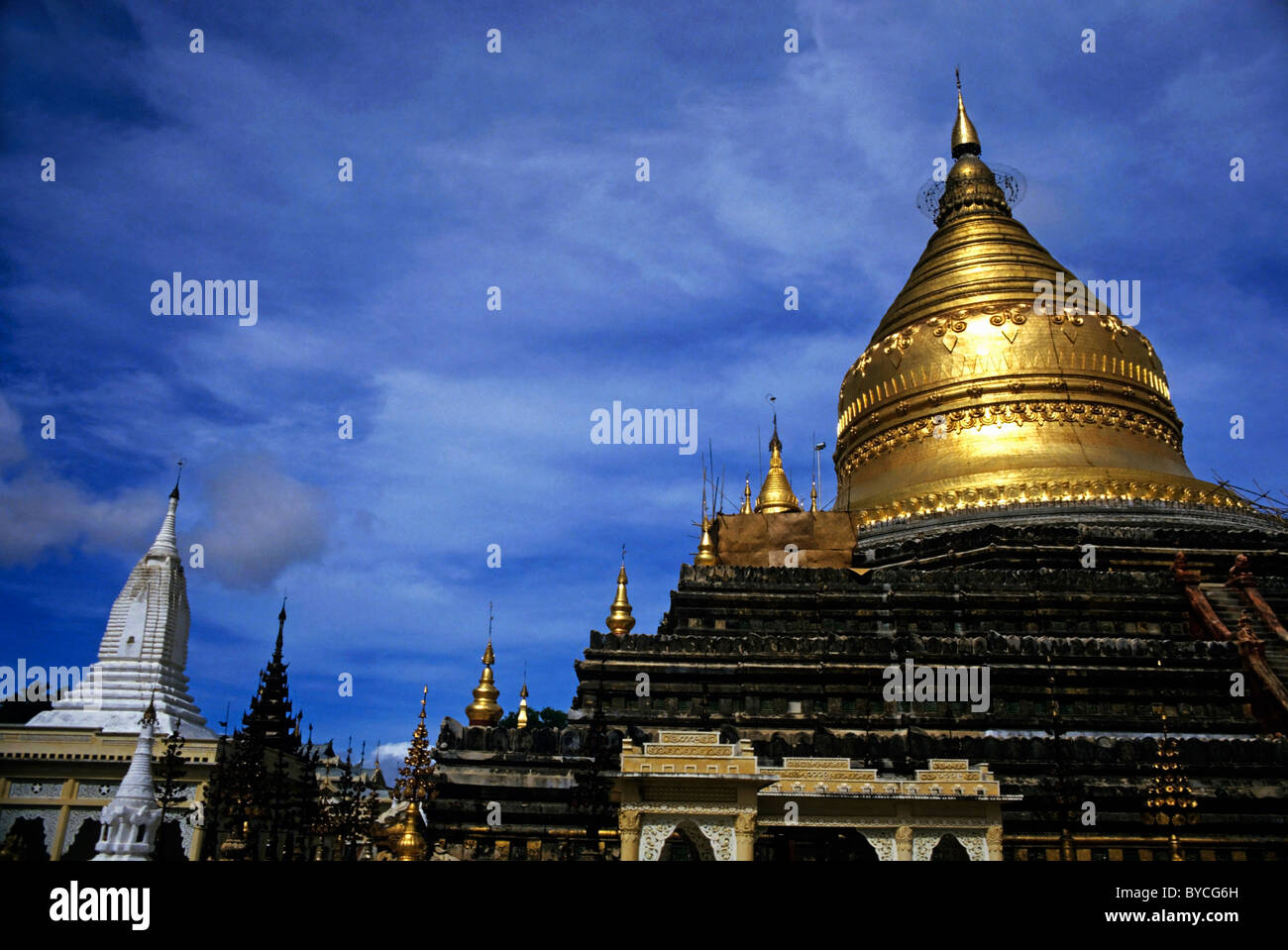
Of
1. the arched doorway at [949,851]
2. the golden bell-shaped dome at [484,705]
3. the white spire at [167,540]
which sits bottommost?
the arched doorway at [949,851]

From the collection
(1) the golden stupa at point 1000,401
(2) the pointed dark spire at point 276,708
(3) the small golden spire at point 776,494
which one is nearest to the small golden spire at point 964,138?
(1) the golden stupa at point 1000,401

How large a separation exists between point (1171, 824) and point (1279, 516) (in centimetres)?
2083

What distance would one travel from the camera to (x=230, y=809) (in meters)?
25.7

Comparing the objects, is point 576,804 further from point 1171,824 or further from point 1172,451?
point 1172,451

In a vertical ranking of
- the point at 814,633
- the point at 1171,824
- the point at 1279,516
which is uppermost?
the point at 1279,516

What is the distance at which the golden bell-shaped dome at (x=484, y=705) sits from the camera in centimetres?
2067

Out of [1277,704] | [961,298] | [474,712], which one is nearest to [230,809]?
[474,712]

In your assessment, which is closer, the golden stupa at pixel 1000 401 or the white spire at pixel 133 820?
the white spire at pixel 133 820

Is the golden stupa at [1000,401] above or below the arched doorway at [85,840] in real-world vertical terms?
above

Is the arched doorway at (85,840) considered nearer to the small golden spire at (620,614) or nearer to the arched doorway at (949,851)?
the small golden spire at (620,614)

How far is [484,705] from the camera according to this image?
2078cm

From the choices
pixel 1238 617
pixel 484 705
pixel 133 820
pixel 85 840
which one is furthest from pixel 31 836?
pixel 1238 617

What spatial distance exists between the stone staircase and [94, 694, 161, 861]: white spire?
2221 cm

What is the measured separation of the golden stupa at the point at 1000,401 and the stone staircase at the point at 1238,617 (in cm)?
539
